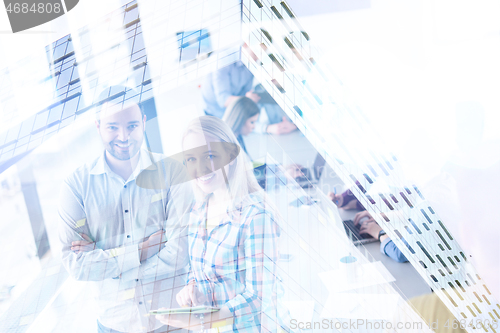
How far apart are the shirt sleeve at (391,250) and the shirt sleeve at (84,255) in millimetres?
880

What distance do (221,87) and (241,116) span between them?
139 mm

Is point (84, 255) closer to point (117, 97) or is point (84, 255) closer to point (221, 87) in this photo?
point (117, 97)

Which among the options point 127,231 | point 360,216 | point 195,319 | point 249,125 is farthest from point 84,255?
→ point 360,216

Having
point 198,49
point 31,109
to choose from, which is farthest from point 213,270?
point 31,109

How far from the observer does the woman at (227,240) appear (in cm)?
95

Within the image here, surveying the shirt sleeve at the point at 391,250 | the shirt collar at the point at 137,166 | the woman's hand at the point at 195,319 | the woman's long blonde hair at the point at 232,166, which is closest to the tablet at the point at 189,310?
the woman's hand at the point at 195,319

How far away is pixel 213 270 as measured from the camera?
3.22 ft

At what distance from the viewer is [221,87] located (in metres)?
1.17

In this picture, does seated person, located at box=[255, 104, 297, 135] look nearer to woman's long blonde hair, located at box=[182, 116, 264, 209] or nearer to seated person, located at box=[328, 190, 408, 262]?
woman's long blonde hair, located at box=[182, 116, 264, 209]

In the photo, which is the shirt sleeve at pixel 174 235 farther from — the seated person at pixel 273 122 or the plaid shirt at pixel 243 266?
the seated person at pixel 273 122

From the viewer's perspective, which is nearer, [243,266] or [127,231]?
[243,266]

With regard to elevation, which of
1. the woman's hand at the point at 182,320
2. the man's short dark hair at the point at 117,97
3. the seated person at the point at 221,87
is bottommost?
the woman's hand at the point at 182,320

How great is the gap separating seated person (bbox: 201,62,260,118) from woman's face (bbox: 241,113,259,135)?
10 cm

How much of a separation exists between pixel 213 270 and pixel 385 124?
82 centimetres
